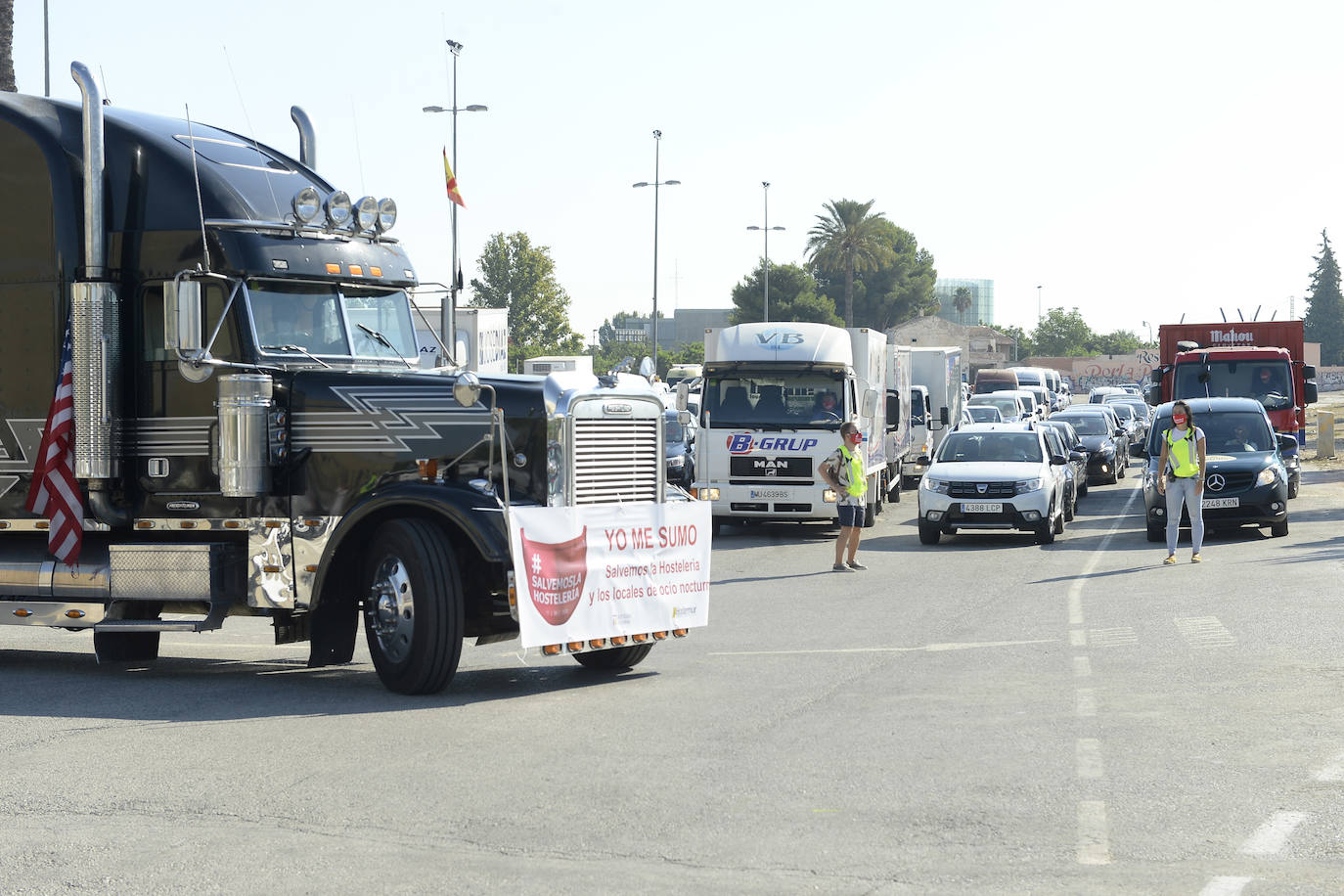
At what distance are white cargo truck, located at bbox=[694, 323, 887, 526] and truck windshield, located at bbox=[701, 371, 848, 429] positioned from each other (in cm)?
1

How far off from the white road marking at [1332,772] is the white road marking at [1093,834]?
3.91 feet

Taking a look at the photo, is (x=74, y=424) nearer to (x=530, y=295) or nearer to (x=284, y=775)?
(x=284, y=775)

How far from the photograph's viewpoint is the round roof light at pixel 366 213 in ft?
38.8

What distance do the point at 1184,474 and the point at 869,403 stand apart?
22.6 feet

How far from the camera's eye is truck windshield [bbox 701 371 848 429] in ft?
80.0

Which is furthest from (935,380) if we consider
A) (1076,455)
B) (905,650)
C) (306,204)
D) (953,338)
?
(953,338)

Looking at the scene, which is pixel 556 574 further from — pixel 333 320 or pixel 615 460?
pixel 333 320

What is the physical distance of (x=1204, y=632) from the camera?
13086 millimetres

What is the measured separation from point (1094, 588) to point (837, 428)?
25.8 ft

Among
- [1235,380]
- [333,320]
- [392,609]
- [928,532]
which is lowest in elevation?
[928,532]

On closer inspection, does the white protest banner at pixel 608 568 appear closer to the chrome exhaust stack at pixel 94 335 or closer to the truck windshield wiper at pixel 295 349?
the truck windshield wiper at pixel 295 349

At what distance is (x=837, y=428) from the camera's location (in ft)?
79.7

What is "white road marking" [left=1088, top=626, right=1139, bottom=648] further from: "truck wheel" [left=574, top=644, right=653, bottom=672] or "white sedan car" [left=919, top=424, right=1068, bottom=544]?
"white sedan car" [left=919, top=424, right=1068, bottom=544]

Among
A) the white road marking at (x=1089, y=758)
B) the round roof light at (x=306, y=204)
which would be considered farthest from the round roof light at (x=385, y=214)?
the white road marking at (x=1089, y=758)
